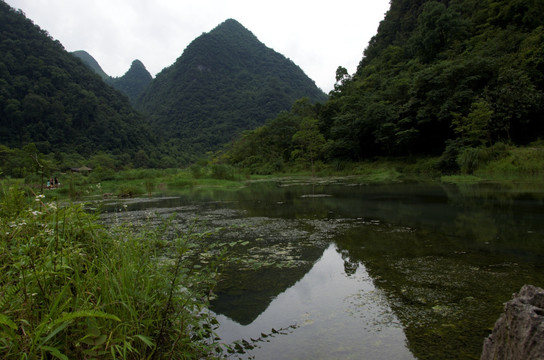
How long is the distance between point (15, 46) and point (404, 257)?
75168 millimetres

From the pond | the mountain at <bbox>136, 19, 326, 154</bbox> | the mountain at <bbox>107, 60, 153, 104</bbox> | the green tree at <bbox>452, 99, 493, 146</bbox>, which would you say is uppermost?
the mountain at <bbox>107, 60, 153, 104</bbox>

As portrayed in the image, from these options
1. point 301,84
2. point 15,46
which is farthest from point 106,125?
point 301,84

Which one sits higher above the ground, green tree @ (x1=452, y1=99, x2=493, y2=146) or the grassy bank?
green tree @ (x1=452, y1=99, x2=493, y2=146)

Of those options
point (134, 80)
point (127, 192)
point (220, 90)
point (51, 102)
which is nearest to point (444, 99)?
point (127, 192)

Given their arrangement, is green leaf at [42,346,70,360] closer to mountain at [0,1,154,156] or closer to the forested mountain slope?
the forested mountain slope

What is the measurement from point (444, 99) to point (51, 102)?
5912 centimetres

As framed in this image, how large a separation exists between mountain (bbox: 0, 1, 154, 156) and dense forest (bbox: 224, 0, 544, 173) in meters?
29.7

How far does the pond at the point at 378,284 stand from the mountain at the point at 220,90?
77312 millimetres

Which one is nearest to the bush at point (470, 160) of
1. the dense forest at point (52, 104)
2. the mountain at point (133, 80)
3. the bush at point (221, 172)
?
the bush at point (221, 172)

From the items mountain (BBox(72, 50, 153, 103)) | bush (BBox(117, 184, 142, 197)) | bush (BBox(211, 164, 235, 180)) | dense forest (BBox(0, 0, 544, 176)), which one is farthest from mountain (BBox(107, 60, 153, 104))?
bush (BBox(117, 184, 142, 197))

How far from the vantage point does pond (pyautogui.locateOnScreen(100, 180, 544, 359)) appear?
2.44m

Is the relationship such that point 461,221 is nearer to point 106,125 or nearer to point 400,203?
point 400,203

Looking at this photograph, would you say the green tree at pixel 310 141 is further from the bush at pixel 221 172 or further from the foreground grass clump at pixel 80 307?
the foreground grass clump at pixel 80 307

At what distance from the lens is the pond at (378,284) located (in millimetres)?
2441
